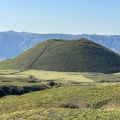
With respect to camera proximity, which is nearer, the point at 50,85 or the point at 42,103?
the point at 42,103

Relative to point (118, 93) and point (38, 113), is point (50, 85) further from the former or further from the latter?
point (38, 113)

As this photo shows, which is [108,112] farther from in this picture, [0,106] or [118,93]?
[0,106]

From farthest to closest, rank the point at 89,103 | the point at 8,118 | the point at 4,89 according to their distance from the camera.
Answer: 1. the point at 4,89
2. the point at 89,103
3. the point at 8,118

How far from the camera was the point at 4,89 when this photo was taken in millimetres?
98312

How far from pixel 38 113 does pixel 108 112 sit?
36.2ft

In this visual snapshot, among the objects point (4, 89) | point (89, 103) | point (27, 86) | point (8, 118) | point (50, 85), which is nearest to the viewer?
point (8, 118)

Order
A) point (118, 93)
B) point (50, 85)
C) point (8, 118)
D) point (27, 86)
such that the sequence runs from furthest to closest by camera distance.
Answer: point (50, 85) → point (27, 86) → point (118, 93) → point (8, 118)

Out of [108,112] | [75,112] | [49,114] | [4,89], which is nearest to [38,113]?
[49,114]

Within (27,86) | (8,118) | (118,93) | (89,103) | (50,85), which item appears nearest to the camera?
(8,118)

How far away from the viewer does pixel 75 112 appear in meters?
47.3

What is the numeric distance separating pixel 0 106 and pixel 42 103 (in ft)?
31.2

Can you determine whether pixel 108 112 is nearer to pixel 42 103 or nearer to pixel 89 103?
pixel 89 103

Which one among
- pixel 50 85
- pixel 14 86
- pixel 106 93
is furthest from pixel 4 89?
pixel 106 93

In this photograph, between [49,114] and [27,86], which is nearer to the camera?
[49,114]
